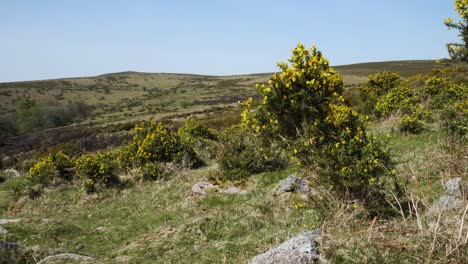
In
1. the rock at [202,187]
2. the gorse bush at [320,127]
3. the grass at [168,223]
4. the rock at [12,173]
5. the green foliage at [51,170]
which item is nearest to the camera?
the gorse bush at [320,127]

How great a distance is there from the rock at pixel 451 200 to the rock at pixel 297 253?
1440mm

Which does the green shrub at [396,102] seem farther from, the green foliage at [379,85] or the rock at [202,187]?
the rock at [202,187]

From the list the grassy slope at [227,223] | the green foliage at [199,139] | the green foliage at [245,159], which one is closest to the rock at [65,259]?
the grassy slope at [227,223]

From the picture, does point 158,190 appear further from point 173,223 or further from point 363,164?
point 363,164

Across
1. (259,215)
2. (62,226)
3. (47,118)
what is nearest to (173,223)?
(259,215)

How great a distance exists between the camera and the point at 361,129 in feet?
18.7

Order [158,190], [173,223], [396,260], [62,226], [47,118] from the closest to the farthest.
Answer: [396,260] < [173,223] < [62,226] < [158,190] < [47,118]

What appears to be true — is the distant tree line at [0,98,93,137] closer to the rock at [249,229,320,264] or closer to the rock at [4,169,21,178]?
the rock at [4,169,21,178]

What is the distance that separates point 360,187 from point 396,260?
7.13 ft

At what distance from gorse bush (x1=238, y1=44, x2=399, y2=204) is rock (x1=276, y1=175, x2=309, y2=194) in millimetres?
1092

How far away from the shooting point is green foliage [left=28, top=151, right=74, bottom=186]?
47.0 feet

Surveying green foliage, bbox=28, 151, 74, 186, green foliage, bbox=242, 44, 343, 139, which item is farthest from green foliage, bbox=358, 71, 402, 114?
green foliage, bbox=28, 151, 74, 186

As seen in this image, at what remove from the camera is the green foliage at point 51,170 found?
14.3 meters

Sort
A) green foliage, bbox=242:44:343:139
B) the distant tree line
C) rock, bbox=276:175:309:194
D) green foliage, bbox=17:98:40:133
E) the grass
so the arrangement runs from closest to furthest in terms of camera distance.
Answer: the grass
green foliage, bbox=242:44:343:139
rock, bbox=276:175:309:194
the distant tree line
green foliage, bbox=17:98:40:133
